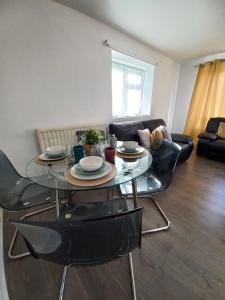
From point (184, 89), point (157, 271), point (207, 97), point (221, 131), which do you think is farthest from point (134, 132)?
point (184, 89)

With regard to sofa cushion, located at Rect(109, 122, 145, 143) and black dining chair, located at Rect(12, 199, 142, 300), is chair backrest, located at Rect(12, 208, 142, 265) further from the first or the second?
sofa cushion, located at Rect(109, 122, 145, 143)

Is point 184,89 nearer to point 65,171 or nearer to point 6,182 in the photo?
point 65,171

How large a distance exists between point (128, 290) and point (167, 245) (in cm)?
50

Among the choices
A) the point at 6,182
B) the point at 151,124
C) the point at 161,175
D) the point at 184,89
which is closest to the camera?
→ the point at 6,182

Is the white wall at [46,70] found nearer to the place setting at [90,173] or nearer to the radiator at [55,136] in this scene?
the radiator at [55,136]

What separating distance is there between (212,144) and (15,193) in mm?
3451

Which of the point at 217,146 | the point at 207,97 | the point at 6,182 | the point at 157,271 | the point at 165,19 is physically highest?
the point at 165,19

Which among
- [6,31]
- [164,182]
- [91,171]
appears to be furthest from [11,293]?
[6,31]

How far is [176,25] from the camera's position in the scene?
2.19 metres

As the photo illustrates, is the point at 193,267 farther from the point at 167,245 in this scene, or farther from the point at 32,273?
the point at 32,273

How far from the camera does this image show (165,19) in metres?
2.04

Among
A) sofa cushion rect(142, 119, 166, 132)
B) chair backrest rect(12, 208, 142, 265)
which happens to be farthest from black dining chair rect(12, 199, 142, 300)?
sofa cushion rect(142, 119, 166, 132)

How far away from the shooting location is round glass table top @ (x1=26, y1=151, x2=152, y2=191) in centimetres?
98

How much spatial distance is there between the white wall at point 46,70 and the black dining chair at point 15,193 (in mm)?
597
